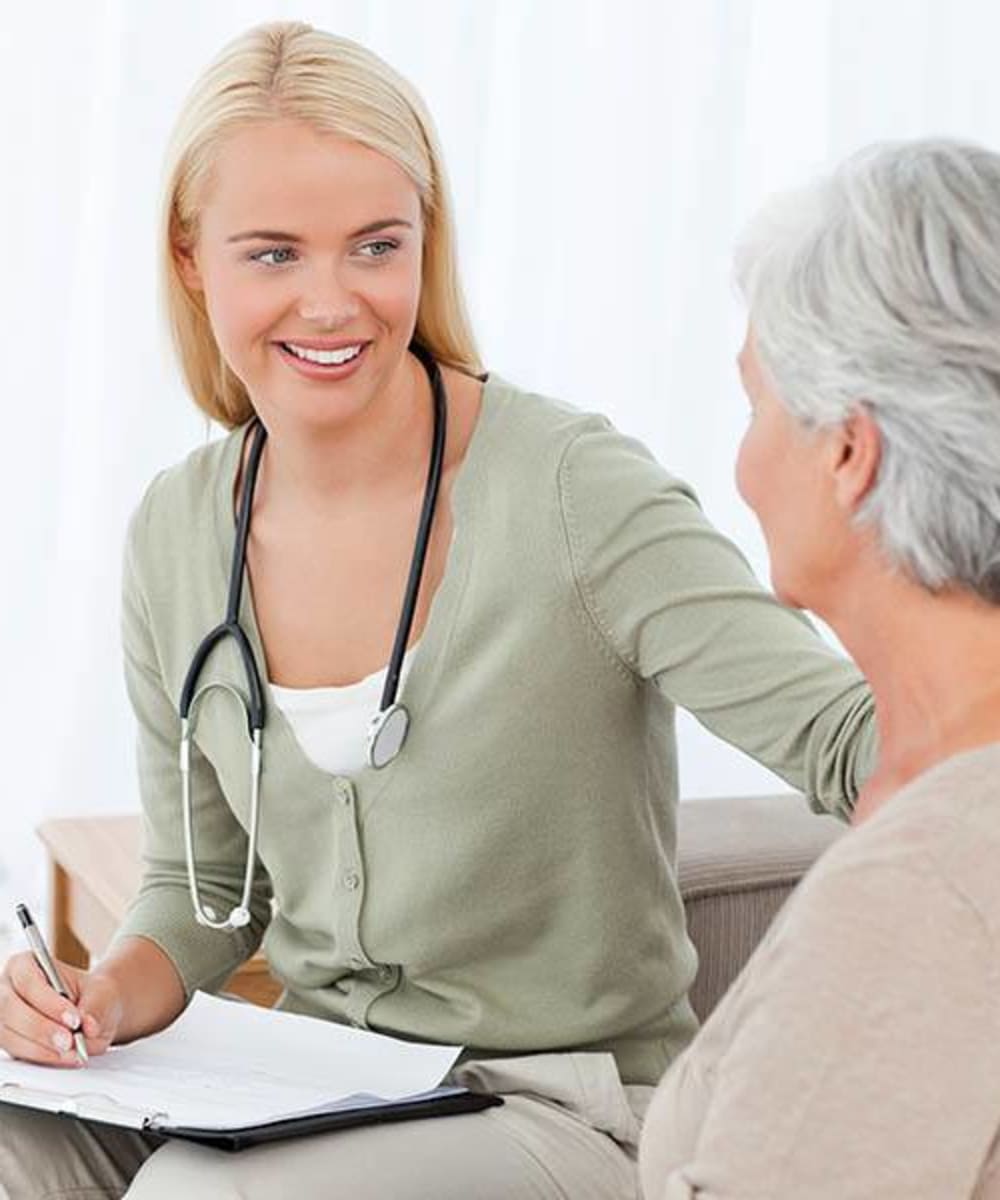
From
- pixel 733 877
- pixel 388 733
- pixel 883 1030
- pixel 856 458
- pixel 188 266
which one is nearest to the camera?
pixel 883 1030

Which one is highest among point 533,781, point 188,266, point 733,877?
point 188,266

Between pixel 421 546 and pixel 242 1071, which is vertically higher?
pixel 421 546

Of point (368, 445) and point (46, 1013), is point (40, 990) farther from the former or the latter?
point (368, 445)

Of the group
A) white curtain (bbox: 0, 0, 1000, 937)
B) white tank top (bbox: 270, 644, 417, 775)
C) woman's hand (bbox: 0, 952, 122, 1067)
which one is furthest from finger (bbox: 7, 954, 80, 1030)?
white curtain (bbox: 0, 0, 1000, 937)

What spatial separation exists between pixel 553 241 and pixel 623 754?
6.08 feet

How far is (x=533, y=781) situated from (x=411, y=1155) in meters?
0.31

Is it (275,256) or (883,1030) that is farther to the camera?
(275,256)

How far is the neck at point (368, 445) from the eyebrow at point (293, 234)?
0.13 metres

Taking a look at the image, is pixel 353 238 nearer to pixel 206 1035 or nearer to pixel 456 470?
pixel 456 470

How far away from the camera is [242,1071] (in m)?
1.88

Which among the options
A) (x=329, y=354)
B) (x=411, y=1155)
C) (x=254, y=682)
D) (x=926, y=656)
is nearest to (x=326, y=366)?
(x=329, y=354)

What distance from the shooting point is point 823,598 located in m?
1.39

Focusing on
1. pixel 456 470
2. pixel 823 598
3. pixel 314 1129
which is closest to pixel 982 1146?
pixel 823 598

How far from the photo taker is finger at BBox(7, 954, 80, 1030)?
186cm
